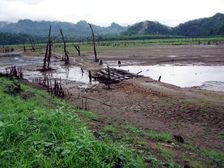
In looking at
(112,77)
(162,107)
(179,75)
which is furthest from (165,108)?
(179,75)

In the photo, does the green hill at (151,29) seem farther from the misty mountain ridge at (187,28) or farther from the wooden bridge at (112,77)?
the wooden bridge at (112,77)

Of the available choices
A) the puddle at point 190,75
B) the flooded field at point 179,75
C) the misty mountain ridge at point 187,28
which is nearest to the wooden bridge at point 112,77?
the flooded field at point 179,75

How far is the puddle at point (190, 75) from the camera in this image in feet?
94.6

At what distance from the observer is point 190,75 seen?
34.3 m

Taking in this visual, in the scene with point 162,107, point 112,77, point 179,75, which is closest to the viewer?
point 162,107

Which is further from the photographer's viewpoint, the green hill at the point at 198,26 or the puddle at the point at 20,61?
the green hill at the point at 198,26

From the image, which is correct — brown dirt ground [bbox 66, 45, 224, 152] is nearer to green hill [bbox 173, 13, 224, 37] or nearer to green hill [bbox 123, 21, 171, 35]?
green hill [bbox 173, 13, 224, 37]

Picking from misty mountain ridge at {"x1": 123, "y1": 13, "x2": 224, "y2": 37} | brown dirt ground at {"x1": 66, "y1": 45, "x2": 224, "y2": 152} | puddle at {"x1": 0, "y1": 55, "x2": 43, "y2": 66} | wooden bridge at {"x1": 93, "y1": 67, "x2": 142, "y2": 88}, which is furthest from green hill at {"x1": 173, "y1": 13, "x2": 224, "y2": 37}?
brown dirt ground at {"x1": 66, "y1": 45, "x2": 224, "y2": 152}

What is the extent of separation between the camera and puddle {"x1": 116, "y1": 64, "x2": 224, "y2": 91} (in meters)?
28.8

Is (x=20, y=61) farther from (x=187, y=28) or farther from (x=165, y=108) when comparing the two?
(x=187, y=28)

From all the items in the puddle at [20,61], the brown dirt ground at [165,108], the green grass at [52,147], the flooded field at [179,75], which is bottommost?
the brown dirt ground at [165,108]

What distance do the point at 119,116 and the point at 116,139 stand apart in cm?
661

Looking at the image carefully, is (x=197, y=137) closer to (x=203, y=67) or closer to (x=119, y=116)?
(x=119, y=116)

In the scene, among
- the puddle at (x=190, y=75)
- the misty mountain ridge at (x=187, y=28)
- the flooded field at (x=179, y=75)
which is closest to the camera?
the puddle at (x=190, y=75)
